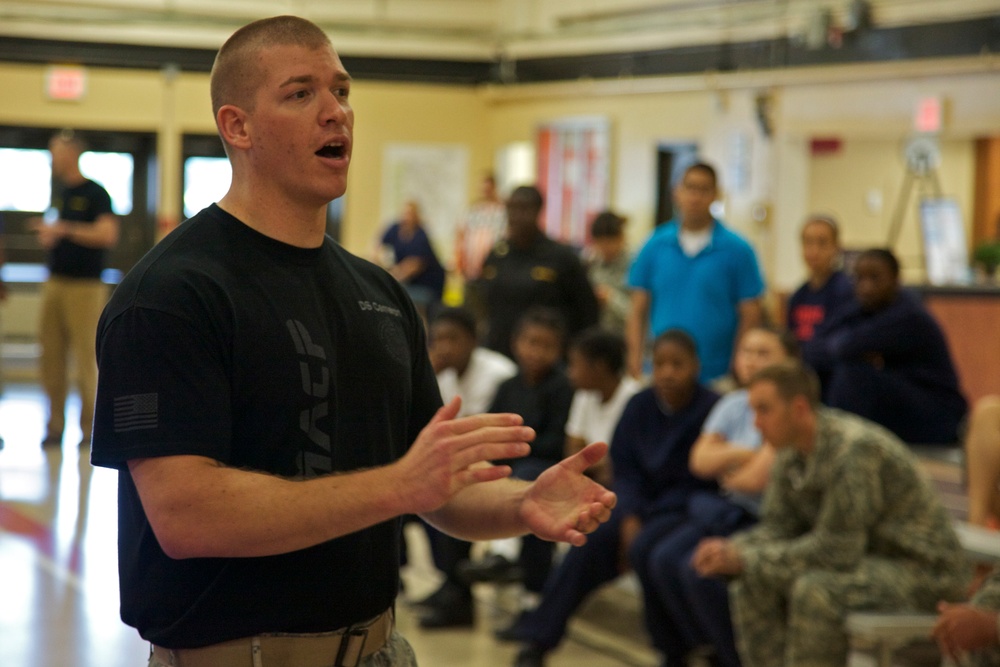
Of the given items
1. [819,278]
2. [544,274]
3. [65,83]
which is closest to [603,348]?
[544,274]

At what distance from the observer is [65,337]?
8.55 metres

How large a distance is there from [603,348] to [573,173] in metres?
7.78

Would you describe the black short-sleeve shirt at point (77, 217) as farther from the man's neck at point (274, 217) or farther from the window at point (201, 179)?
the man's neck at point (274, 217)

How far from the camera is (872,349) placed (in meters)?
5.77

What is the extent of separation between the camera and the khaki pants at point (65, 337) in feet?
27.5

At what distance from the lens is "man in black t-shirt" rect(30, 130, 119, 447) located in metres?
8.30

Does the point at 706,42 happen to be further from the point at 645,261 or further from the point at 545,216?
the point at 645,261

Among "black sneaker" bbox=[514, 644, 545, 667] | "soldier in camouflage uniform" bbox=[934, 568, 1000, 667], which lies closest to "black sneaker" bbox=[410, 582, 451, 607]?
"black sneaker" bbox=[514, 644, 545, 667]

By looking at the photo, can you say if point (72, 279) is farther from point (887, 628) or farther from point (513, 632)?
point (887, 628)

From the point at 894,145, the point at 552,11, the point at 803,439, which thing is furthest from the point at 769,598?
the point at 552,11

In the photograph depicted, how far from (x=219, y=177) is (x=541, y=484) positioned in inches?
502

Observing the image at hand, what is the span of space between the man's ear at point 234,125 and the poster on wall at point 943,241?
8.14m

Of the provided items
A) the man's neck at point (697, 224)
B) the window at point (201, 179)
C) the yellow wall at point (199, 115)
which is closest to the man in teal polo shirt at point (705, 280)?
the man's neck at point (697, 224)

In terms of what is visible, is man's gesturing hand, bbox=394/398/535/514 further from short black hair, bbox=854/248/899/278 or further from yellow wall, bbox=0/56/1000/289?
yellow wall, bbox=0/56/1000/289
